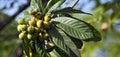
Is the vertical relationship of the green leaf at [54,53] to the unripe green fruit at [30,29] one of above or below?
below

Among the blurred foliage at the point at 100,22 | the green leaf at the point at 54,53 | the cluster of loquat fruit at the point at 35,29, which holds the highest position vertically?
the cluster of loquat fruit at the point at 35,29

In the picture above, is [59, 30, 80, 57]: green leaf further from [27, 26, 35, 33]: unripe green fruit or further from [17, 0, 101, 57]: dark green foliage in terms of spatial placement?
[27, 26, 35, 33]: unripe green fruit

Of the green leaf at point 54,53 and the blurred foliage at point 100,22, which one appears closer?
the green leaf at point 54,53

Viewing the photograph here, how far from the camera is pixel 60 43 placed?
1421 mm

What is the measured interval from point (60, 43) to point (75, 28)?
9cm

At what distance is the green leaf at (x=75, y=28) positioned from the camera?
1444 mm

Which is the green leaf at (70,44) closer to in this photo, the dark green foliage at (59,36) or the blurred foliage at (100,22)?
the dark green foliage at (59,36)

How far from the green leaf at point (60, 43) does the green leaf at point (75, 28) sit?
3 centimetres

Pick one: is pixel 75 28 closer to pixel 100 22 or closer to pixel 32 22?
pixel 32 22

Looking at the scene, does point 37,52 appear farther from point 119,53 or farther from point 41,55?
point 119,53

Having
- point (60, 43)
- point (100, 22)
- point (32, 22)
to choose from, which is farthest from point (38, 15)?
point (100, 22)

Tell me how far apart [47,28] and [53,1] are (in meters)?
0.17

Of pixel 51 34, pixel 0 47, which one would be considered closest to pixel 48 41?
pixel 51 34

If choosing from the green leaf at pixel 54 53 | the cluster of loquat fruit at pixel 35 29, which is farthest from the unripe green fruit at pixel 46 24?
the green leaf at pixel 54 53
